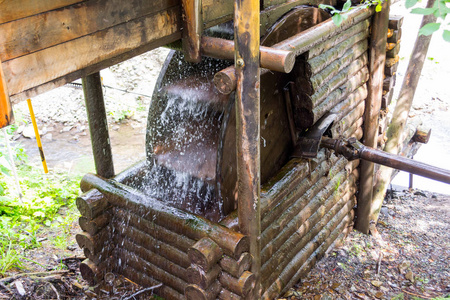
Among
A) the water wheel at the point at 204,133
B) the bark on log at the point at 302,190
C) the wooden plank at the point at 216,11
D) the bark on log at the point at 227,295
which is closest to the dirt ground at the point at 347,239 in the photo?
the bark on log at the point at 302,190

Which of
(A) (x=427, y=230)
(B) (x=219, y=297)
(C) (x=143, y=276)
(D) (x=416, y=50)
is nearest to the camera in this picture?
(B) (x=219, y=297)

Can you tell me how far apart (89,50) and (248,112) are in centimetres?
107

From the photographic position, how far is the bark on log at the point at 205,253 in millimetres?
3244

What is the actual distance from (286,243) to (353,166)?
193 cm

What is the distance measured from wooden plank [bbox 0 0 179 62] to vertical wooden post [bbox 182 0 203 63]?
0.32 m

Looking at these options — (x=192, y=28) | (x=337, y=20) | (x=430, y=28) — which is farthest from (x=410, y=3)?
(x=192, y=28)

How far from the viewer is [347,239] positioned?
19.0 feet

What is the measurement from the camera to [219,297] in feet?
11.5

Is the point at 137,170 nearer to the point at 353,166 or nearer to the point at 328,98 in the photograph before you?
the point at 328,98

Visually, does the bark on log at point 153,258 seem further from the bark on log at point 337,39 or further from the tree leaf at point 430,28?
the tree leaf at point 430,28

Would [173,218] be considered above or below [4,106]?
below

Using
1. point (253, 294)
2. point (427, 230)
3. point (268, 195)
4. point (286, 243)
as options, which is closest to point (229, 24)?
point (268, 195)

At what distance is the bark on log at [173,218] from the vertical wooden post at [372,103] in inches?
118

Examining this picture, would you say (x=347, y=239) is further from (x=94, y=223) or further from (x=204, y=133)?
(x=94, y=223)
